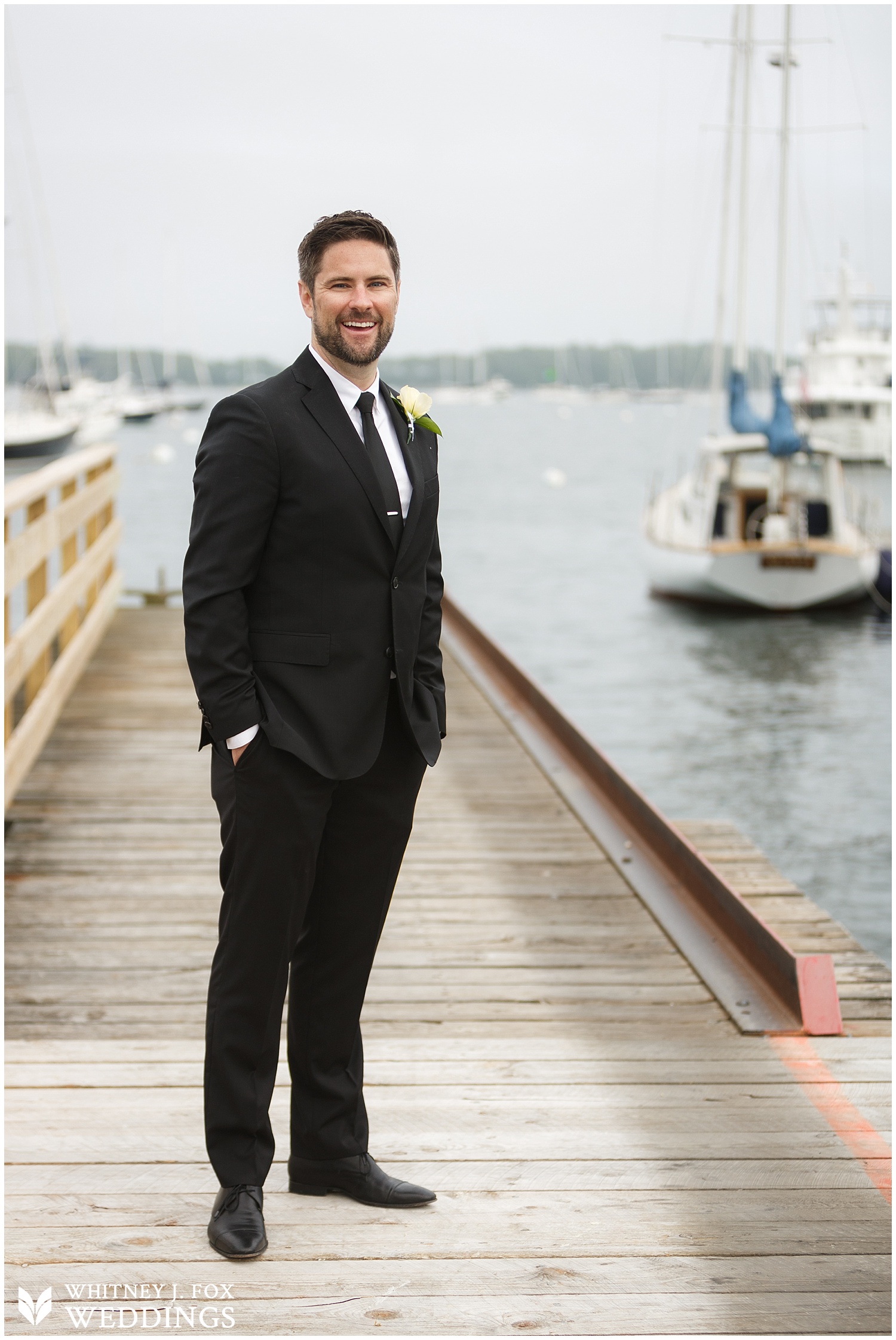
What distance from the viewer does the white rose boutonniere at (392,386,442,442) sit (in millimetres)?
2326

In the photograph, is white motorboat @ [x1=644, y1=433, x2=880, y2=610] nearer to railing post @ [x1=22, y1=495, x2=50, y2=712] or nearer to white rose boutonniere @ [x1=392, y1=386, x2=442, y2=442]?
railing post @ [x1=22, y1=495, x2=50, y2=712]

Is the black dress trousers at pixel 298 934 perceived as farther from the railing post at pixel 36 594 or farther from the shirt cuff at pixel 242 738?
the railing post at pixel 36 594

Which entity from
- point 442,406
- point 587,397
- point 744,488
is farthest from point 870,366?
point 587,397

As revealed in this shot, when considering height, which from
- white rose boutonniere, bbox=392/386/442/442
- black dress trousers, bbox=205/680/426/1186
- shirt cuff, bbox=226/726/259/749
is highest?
white rose boutonniere, bbox=392/386/442/442

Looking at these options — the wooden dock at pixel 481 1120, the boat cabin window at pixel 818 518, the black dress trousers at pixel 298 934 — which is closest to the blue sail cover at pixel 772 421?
the boat cabin window at pixel 818 518

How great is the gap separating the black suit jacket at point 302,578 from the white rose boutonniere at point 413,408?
1.7 inches

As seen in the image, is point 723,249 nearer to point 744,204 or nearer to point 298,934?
point 744,204

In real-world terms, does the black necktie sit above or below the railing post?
above

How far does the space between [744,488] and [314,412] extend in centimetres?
2166

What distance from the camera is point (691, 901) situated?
4.03 meters

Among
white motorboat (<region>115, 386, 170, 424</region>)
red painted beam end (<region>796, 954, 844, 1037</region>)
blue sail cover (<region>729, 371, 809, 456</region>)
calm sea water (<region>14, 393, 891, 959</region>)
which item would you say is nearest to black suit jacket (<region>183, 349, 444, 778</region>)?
red painted beam end (<region>796, 954, 844, 1037</region>)

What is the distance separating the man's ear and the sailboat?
19.6 metres

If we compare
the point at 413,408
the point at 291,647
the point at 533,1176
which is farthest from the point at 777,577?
the point at 291,647

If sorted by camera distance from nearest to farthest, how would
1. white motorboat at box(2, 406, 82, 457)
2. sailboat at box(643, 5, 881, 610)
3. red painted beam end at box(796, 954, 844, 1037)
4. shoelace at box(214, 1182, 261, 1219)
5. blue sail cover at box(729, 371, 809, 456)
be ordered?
shoelace at box(214, 1182, 261, 1219)
red painted beam end at box(796, 954, 844, 1037)
blue sail cover at box(729, 371, 809, 456)
sailboat at box(643, 5, 881, 610)
white motorboat at box(2, 406, 82, 457)
